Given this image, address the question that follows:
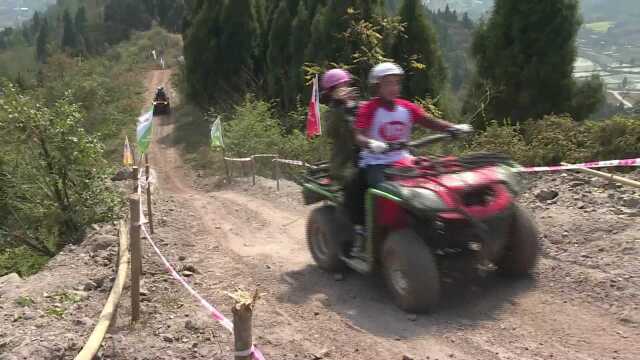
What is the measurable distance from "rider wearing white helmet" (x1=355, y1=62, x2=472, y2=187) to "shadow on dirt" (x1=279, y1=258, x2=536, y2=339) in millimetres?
1118

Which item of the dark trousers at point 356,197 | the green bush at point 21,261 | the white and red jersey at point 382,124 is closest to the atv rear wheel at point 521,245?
the white and red jersey at point 382,124

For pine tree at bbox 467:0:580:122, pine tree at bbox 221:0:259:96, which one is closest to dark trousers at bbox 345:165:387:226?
pine tree at bbox 467:0:580:122

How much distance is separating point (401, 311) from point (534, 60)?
433 inches

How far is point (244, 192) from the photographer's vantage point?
14.5 metres

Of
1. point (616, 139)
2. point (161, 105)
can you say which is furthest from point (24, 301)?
point (161, 105)

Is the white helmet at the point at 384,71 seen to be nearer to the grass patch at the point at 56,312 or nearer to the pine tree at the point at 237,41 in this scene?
the grass patch at the point at 56,312

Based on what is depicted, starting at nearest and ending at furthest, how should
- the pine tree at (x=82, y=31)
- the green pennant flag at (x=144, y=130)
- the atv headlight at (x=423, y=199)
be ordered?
the atv headlight at (x=423, y=199) < the green pennant flag at (x=144, y=130) < the pine tree at (x=82, y=31)

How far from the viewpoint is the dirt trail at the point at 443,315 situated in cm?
482

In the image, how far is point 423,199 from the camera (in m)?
5.24

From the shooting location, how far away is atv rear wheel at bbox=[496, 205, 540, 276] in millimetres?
5777

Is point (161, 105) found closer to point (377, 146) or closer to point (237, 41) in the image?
point (237, 41)

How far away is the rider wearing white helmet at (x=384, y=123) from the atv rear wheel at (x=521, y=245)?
1.07m

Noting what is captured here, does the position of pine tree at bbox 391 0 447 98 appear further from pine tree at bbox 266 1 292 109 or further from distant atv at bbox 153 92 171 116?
distant atv at bbox 153 92 171 116

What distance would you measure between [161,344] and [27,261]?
8.03 m
